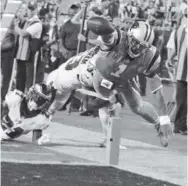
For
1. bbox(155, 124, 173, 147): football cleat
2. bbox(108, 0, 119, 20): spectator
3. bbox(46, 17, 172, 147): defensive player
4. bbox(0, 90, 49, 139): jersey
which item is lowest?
bbox(0, 90, 49, 139): jersey

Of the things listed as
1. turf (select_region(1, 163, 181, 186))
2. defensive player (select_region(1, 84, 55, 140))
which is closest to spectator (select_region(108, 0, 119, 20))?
defensive player (select_region(1, 84, 55, 140))

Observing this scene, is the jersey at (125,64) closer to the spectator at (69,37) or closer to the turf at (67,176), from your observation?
the turf at (67,176)

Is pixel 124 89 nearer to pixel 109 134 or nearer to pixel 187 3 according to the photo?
pixel 109 134

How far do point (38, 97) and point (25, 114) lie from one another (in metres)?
0.51

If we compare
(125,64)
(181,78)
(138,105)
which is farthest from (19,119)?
(181,78)

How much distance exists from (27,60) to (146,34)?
796cm

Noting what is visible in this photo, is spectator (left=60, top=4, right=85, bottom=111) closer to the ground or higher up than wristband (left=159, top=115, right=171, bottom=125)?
higher up

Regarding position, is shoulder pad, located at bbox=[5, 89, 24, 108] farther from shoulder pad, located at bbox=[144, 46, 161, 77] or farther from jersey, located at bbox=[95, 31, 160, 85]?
shoulder pad, located at bbox=[144, 46, 161, 77]

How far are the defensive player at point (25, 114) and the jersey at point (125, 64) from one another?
218 cm

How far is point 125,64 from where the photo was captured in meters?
10.7

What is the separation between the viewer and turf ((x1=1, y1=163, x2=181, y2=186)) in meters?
9.77

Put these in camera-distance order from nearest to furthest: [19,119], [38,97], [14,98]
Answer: [38,97], [19,119], [14,98]

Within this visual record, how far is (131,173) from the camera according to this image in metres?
10.8

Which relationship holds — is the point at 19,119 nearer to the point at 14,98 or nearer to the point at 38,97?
the point at 14,98
